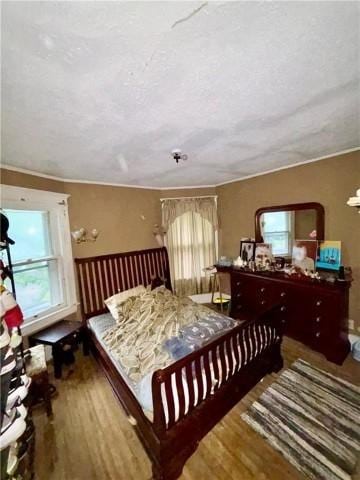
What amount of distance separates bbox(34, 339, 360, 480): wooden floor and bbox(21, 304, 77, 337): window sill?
2.66ft

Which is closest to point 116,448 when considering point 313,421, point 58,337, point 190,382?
point 190,382

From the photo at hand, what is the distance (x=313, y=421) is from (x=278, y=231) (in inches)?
90.3

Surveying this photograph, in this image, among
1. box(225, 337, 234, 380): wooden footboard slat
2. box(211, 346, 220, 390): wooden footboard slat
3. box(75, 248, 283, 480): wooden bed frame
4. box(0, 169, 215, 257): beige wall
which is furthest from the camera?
box(0, 169, 215, 257): beige wall

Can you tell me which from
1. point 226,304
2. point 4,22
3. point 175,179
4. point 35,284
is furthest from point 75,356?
point 4,22

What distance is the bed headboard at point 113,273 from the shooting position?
2.97m

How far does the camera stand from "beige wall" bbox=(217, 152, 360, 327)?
2.49m

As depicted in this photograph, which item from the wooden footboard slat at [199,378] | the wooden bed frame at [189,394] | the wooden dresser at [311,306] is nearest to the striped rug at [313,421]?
the wooden bed frame at [189,394]

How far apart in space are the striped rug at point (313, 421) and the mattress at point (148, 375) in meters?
0.44

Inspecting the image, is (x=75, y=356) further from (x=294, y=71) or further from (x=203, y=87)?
(x=294, y=71)

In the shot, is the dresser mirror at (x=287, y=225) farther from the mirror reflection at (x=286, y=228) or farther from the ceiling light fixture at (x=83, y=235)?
the ceiling light fixture at (x=83, y=235)

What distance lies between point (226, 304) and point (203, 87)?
3577 mm

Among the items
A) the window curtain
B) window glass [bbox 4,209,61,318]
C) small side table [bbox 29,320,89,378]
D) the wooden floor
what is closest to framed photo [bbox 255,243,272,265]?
the window curtain

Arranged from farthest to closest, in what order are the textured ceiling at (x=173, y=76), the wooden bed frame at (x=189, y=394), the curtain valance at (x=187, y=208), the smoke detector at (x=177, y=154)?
1. the curtain valance at (x=187, y=208)
2. the smoke detector at (x=177, y=154)
3. the wooden bed frame at (x=189, y=394)
4. the textured ceiling at (x=173, y=76)

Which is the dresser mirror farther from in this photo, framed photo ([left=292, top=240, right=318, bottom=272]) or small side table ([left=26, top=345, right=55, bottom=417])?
small side table ([left=26, top=345, right=55, bottom=417])
